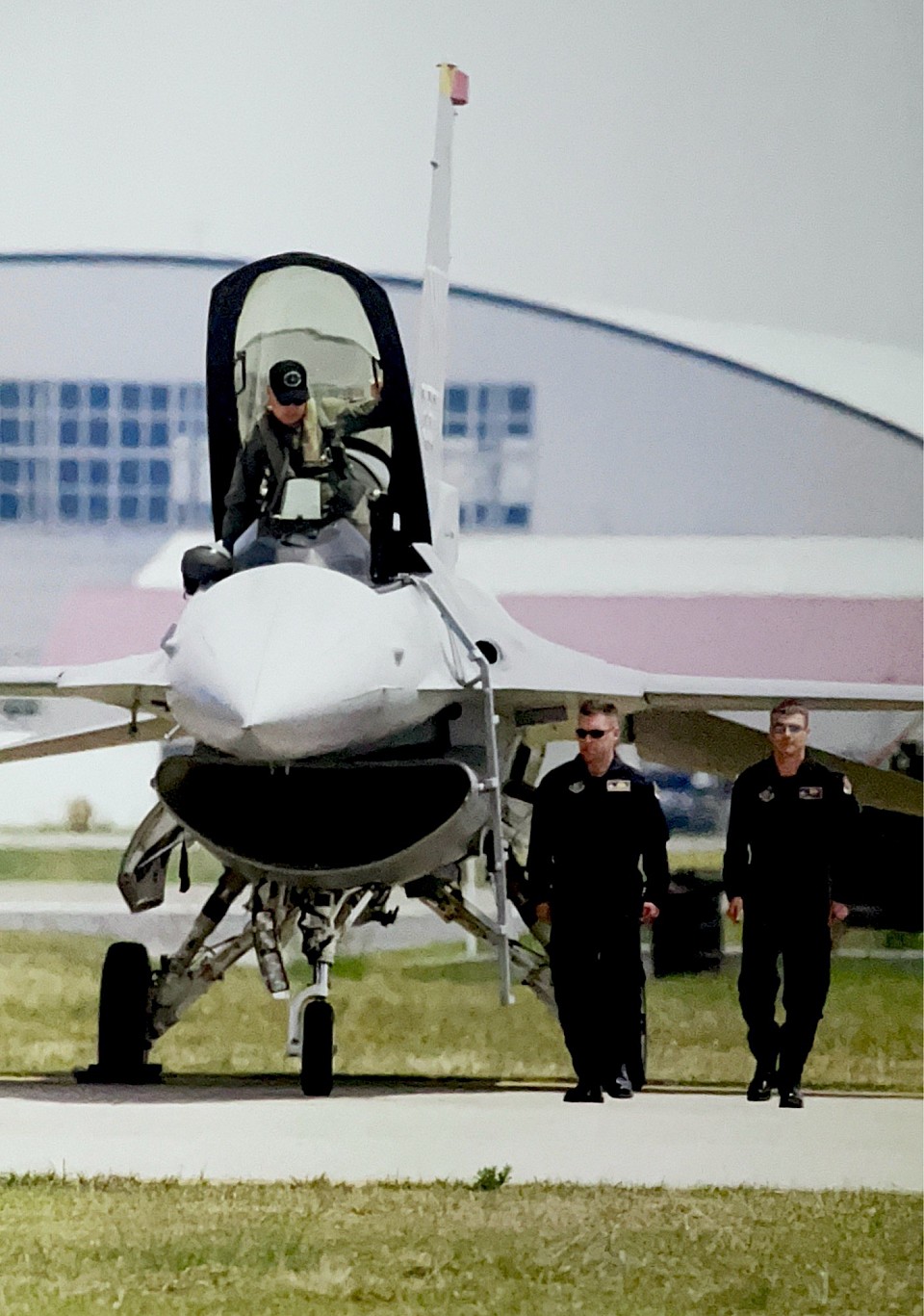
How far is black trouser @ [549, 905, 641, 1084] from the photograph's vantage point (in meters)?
6.66

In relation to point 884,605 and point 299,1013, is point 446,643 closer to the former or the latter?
point 299,1013

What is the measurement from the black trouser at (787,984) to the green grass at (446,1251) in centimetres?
149

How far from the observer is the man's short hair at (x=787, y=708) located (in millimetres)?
7035

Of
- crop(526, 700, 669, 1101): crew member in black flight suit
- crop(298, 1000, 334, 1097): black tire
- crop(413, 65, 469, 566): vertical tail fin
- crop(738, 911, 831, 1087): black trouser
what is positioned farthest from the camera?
crop(413, 65, 469, 566): vertical tail fin

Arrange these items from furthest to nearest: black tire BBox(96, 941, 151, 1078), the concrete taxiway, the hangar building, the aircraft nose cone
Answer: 1. the hangar building
2. black tire BBox(96, 941, 151, 1078)
3. the aircraft nose cone
4. the concrete taxiway

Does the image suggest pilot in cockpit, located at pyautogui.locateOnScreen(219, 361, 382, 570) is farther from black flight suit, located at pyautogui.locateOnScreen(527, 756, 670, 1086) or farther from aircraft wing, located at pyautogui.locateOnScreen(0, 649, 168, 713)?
black flight suit, located at pyautogui.locateOnScreen(527, 756, 670, 1086)

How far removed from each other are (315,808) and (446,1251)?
2171mm

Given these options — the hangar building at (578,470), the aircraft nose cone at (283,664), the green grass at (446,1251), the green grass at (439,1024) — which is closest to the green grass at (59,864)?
the green grass at (439,1024)

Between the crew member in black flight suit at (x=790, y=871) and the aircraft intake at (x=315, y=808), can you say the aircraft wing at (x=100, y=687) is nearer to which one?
the aircraft intake at (x=315, y=808)

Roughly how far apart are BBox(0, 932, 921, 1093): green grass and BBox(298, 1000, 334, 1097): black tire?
843mm

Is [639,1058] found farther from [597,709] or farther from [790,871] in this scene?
[597,709]

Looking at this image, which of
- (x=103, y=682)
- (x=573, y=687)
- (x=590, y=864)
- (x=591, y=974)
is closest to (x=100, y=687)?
(x=103, y=682)

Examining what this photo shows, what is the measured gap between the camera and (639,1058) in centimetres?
730

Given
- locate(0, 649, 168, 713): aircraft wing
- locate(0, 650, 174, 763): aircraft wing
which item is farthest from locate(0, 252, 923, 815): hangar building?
locate(0, 649, 168, 713): aircraft wing
